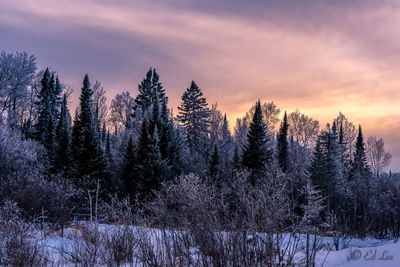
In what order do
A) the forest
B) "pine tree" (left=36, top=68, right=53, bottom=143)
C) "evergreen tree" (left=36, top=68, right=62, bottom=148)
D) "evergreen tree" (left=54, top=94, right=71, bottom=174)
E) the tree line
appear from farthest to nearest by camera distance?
"pine tree" (left=36, top=68, right=53, bottom=143) → "evergreen tree" (left=36, top=68, right=62, bottom=148) → "evergreen tree" (left=54, top=94, right=71, bottom=174) → the tree line → the forest

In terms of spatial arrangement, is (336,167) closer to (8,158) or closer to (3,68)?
(8,158)

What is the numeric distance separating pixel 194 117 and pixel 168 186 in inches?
1121

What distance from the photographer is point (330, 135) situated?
43219 mm

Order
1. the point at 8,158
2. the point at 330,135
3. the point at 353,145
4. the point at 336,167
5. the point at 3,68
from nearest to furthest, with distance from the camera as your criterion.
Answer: the point at 8,158 < the point at 336,167 < the point at 330,135 < the point at 3,68 < the point at 353,145

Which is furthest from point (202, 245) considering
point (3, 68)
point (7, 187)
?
point (3, 68)

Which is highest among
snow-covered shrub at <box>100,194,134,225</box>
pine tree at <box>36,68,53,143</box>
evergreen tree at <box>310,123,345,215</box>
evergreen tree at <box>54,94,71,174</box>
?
pine tree at <box>36,68,53,143</box>

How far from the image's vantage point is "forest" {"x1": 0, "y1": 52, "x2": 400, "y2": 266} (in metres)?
9.10

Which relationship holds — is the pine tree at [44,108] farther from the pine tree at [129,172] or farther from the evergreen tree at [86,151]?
the pine tree at [129,172]

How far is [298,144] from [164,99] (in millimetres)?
24140

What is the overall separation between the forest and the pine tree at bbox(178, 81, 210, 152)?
18 cm

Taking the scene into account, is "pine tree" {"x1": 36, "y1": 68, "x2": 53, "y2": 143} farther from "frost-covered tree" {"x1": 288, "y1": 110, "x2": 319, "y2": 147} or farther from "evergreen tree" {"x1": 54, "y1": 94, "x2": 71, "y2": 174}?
"frost-covered tree" {"x1": 288, "y1": 110, "x2": 319, "y2": 147}

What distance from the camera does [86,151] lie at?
35.3m

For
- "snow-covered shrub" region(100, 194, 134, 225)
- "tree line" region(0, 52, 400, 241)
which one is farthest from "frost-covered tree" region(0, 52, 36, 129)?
"snow-covered shrub" region(100, 194, 134, 225)

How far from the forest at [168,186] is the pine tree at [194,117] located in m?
0.18
